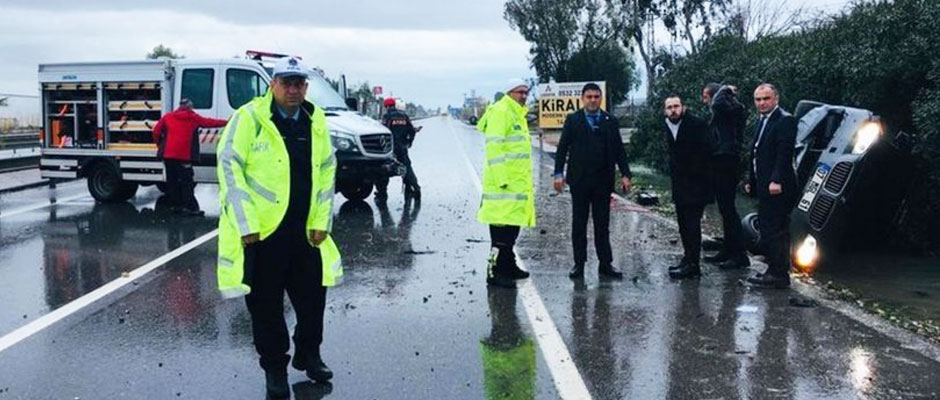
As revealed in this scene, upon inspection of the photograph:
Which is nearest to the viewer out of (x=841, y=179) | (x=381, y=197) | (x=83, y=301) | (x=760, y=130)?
(x=83, y=301)

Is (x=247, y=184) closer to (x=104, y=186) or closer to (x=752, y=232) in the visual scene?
(x=752, y=232)

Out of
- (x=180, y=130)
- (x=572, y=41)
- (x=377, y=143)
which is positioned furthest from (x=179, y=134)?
(x=572, y=41)

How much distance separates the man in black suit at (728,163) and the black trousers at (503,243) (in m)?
2.33

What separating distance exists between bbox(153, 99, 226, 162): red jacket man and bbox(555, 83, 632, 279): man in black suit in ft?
22.0

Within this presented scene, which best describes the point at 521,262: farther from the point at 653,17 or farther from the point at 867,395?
the point at 653,17

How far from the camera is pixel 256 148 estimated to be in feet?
15.7

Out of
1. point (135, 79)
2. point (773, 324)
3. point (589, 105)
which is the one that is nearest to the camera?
point (773, 324)

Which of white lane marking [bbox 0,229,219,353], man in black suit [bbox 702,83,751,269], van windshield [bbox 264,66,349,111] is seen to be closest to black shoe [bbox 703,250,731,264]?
man in black suit [bbox 702,83,751,269]

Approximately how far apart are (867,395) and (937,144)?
16.6 ft

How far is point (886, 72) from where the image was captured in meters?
10.4

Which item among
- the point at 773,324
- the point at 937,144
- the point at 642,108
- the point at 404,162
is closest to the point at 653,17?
the point at 642,108

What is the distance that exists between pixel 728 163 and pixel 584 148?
5.82ft

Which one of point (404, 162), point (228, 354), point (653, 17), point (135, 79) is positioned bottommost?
point (228, 354)

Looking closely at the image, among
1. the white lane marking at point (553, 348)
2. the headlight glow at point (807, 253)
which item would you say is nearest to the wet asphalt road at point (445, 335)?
the white lane marking at point (553, 348)
